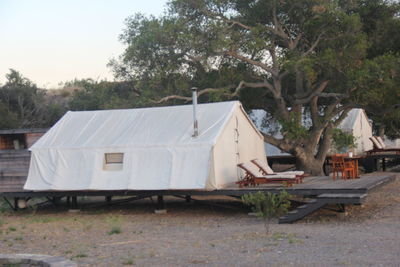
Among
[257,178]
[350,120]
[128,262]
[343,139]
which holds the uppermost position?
[350,120]

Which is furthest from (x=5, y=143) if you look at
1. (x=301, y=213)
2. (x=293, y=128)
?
(x=301, y=213)

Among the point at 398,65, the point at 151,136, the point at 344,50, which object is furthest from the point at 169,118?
the point at 398,65

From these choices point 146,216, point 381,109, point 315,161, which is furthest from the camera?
point 315,161

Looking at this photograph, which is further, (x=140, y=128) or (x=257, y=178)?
(x=140, y=128)

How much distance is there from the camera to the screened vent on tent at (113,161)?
15391 millimetres

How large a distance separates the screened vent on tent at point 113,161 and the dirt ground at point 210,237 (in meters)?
1.24

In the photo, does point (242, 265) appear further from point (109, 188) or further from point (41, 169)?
point (41, 169)

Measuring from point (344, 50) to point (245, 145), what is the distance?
4.15m

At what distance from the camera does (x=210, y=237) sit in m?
10.3

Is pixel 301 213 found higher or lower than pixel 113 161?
lower

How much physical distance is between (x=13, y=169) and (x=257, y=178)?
7.97 metres

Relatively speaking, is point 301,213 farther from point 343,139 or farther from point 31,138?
point 31,138

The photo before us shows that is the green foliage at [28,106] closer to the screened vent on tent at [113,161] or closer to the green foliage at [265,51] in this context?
the green foliage at [265,51]

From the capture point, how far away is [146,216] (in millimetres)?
14789
